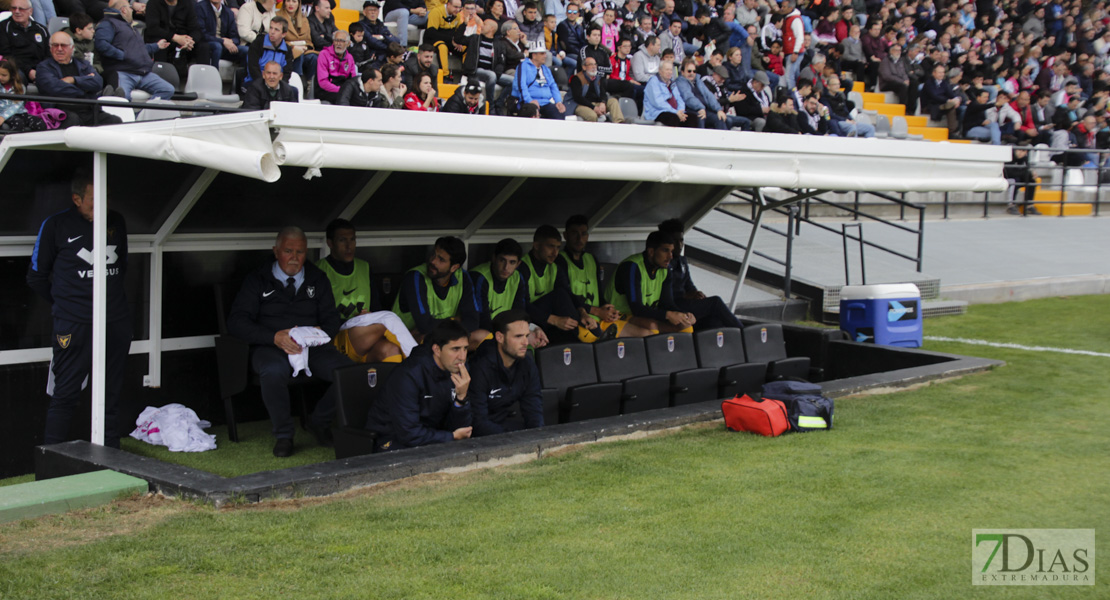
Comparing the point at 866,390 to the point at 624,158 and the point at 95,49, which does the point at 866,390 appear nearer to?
the point at 624,158

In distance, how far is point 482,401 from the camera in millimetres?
6465

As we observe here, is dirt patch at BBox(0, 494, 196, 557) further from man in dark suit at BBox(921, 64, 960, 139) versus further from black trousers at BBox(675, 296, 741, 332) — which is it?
man in dark suit at BBox(921, 64, 960, 139)

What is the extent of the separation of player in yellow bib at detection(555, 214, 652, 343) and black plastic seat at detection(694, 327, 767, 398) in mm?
699

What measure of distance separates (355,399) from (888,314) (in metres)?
6.02

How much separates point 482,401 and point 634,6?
42.7 feet

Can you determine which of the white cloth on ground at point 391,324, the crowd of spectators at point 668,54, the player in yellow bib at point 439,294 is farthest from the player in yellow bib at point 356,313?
the crowd of spectators at point 668,54

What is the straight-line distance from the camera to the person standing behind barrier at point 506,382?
641cm

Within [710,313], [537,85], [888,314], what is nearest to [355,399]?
[710,313]

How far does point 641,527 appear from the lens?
4.84 metres

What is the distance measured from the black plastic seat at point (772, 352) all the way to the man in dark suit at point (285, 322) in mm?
3562

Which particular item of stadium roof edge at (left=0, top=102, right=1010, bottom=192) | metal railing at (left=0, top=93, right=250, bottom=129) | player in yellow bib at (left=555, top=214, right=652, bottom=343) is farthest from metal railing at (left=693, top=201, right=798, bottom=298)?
metal railing at (left=0, top=93, right=250, bottom=129)

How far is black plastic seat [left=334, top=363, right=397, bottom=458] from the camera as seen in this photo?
6175 mm

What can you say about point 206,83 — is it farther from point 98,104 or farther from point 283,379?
point 283,379

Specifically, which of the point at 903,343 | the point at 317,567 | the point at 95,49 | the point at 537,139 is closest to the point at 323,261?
the point at 537,139
